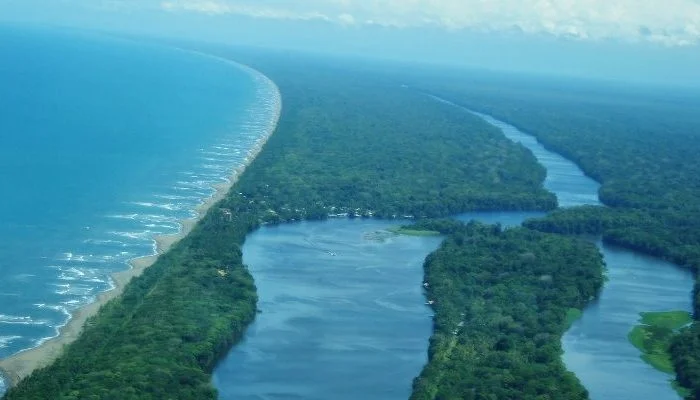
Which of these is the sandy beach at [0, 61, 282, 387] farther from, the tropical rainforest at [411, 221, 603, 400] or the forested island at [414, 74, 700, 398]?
the forested island at [414, 74, 700, 398]

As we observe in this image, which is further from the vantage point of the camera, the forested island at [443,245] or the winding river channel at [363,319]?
the winding river channel at [363,319]

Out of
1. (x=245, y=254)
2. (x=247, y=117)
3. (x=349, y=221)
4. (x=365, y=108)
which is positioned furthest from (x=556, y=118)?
(x=245, y=254)

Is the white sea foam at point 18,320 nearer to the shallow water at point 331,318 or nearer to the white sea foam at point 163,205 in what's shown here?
the shallow water at point 331,318

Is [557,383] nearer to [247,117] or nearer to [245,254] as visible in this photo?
[245,254]

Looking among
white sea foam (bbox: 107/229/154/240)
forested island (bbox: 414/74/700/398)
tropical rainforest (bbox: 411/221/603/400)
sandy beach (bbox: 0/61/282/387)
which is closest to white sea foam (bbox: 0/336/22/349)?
sandy beach (bbox: 0/61/282/387)

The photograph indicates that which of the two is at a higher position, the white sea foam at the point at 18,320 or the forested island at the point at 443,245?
the forested island at the point at 443,245

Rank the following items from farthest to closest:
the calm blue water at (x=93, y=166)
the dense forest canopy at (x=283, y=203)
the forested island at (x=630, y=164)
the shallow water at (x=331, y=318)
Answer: the forested island at (x=630, y=164), the calm blue water at (x=93, y=166), the shallow water at (x=331, y=318), the dense forest canopy at (x=283, y=203)

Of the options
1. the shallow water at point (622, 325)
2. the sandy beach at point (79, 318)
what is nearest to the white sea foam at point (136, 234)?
the sandy beach at point (79, 318)
